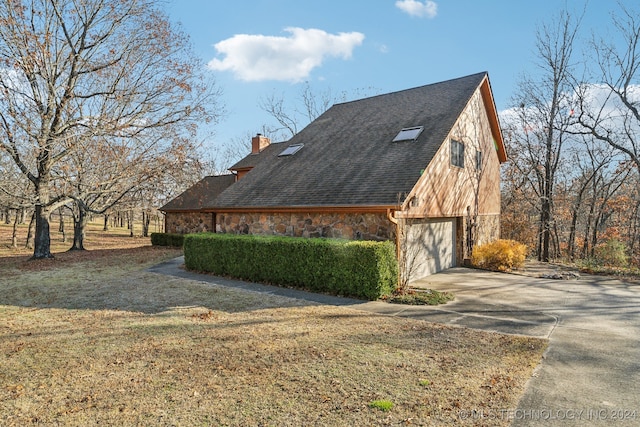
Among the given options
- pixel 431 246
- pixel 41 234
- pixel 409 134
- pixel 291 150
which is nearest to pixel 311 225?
pixel 431 246

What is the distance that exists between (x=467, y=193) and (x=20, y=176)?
2184cm

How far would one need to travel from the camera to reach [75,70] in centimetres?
1523

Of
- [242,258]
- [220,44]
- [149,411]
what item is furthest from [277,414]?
[220,44]

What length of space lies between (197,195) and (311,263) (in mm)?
17644

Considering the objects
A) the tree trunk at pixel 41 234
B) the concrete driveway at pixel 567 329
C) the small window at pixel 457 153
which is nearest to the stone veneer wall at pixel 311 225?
the concrete driveway at pixel 567 329

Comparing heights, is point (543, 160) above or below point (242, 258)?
above

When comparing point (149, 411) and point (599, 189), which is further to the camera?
point (599, 189)

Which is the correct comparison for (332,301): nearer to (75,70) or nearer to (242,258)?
(242,258)

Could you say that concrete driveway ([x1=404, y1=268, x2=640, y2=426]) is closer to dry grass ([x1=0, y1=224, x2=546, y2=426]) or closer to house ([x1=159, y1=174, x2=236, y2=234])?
dry grass ([x1=0, y1=224, x2=546, y2=426])

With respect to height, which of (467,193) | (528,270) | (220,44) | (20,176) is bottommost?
(528,270)

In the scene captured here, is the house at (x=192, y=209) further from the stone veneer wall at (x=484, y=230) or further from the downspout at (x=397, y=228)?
the downspout at (x=397, y=228)

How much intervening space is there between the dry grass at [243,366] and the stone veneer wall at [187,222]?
46.9ft

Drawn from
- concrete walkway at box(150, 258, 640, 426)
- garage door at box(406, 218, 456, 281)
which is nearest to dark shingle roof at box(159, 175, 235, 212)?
concrete walkway at box(150, 258, 640, 426)

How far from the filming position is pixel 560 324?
22.0 feet
